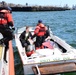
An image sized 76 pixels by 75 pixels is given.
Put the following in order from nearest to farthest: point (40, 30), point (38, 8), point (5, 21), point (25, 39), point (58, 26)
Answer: point (5, 21) → point (40, 30) → point (25, 39) → point (58, 26) → point (38, 8)

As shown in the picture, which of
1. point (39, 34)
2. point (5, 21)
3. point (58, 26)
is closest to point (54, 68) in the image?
point (5, 21)

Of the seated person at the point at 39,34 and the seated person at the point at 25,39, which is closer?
the seated person at the point at 25,39

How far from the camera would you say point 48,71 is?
888 cm

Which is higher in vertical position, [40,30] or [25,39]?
[40,30]

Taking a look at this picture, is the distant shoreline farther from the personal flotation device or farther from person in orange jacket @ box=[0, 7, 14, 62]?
person in orange jacket @ box=[0, 7, 14, 62]

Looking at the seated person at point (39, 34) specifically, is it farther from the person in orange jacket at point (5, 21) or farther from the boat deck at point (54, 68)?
the person in orange jacket at point (5, 21)

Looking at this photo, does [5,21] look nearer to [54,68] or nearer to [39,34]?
[54,68]

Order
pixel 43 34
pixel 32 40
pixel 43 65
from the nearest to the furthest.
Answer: pixel 43 65 < pixel 43 34 < pixel 32 40

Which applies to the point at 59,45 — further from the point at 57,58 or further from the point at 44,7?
the point at 44,7

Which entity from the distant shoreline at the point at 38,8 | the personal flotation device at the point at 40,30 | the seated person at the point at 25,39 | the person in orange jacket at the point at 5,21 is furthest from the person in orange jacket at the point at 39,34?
the distant shoreline at the point at 38,8

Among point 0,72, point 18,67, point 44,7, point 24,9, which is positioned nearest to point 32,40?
point 18,67

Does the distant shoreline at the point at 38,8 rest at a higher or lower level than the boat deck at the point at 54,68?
lower

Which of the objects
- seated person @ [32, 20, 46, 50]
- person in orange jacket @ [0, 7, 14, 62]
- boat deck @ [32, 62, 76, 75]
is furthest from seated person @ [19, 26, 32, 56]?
person in orange jacket @ [0, 7, 14, 62]

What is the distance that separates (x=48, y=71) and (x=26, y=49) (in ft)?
9.89
